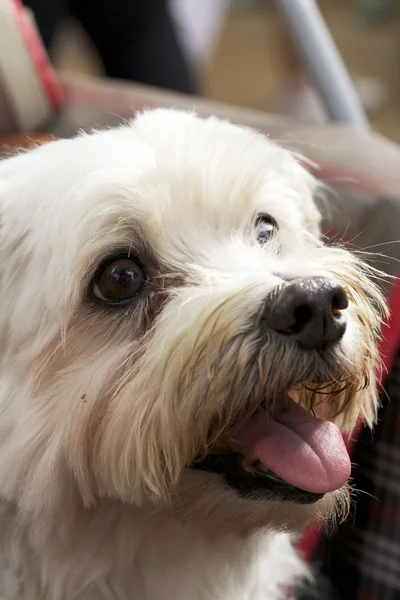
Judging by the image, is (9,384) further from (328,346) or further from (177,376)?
(328,346)

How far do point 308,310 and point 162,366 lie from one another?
0.62 ft

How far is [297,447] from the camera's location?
954 millimetres

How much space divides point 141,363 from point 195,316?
95 millimetres

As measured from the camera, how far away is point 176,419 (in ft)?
2.92

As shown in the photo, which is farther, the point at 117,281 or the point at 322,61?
the point at 322,61

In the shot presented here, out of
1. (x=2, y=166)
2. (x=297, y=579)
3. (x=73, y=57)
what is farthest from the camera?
(x=73, y=57)

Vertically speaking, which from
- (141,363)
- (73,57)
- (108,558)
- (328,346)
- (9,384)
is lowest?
(108,558)

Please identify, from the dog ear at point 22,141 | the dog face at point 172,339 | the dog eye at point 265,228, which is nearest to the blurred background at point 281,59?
the dog ear at point 22,141

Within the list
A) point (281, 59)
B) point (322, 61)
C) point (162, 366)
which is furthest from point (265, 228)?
point (281, 59)

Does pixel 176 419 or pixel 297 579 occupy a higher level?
pixel 176 419

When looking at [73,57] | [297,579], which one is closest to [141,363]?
[297,579]

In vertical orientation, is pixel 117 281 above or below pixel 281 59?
below

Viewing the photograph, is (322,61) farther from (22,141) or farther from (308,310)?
(308,310)

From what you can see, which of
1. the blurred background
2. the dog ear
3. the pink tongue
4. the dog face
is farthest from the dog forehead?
the blurred background
